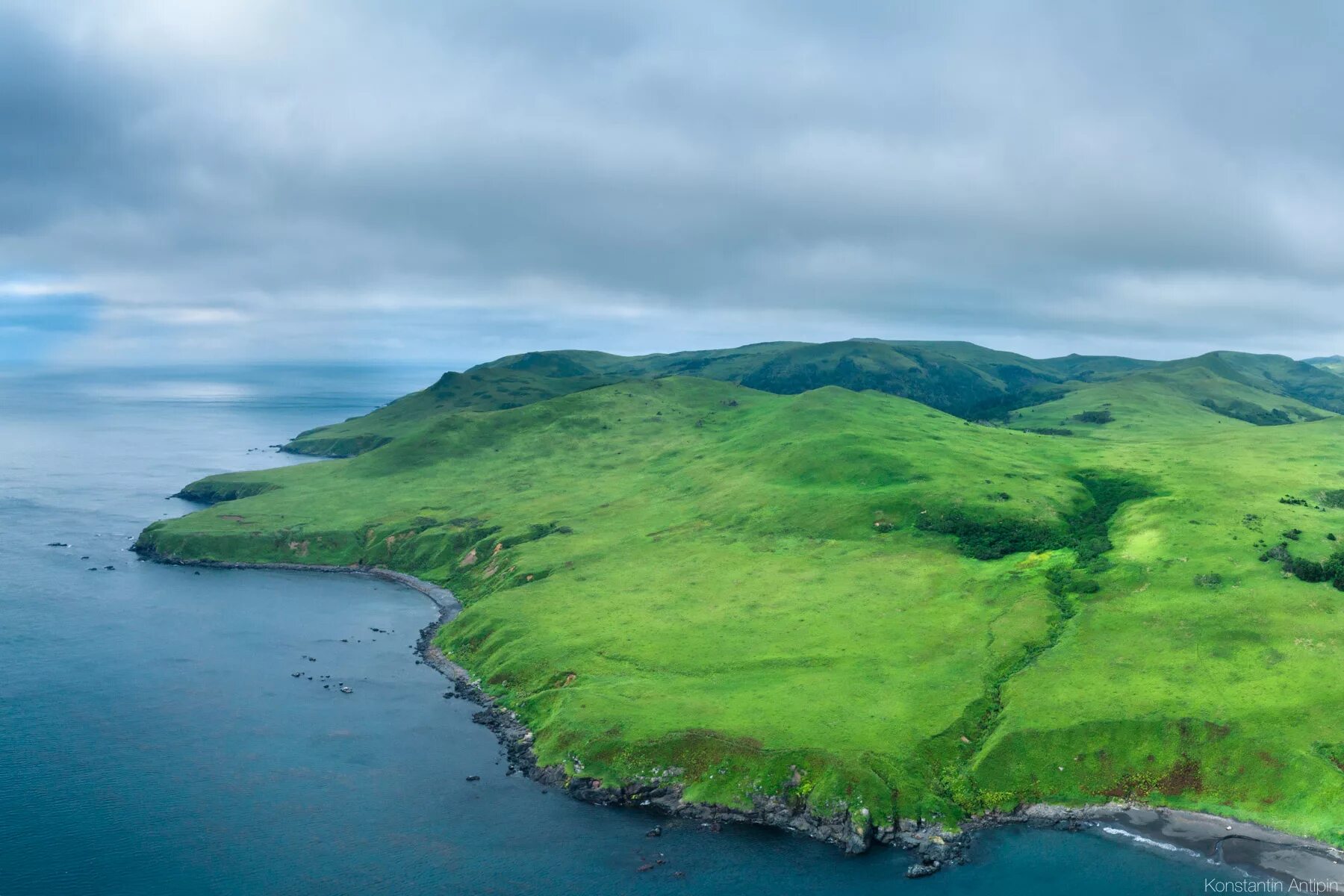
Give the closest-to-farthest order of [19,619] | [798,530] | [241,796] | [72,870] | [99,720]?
[72,870], [241,796], [99,720], [19,619], [798,530]

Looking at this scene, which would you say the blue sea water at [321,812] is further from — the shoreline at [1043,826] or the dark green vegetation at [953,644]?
the dark green vegetation at [953,644]

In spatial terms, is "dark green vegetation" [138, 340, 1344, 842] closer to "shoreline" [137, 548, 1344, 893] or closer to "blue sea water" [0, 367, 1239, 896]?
"shoreline" [137, 548, 1344, 893]

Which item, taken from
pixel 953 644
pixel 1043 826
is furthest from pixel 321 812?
pixel 953 644

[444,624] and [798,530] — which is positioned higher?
[798,530]

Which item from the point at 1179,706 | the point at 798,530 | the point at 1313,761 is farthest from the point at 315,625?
the point at 1313,761

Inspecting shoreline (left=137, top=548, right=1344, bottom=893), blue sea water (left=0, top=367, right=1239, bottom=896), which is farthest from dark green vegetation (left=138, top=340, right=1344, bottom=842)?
Answer: blue sea water (left=0, top=367, right=1239, bottom=896)

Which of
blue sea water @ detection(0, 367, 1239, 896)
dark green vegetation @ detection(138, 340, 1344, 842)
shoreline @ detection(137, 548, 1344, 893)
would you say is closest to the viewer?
shoreline @ detection(137, 548, 1344, 893)

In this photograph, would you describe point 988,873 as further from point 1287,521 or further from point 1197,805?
point 1287,521

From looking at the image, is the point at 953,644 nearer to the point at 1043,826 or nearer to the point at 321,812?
the point at 1043,826

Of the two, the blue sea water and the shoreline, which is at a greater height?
the shoreline
